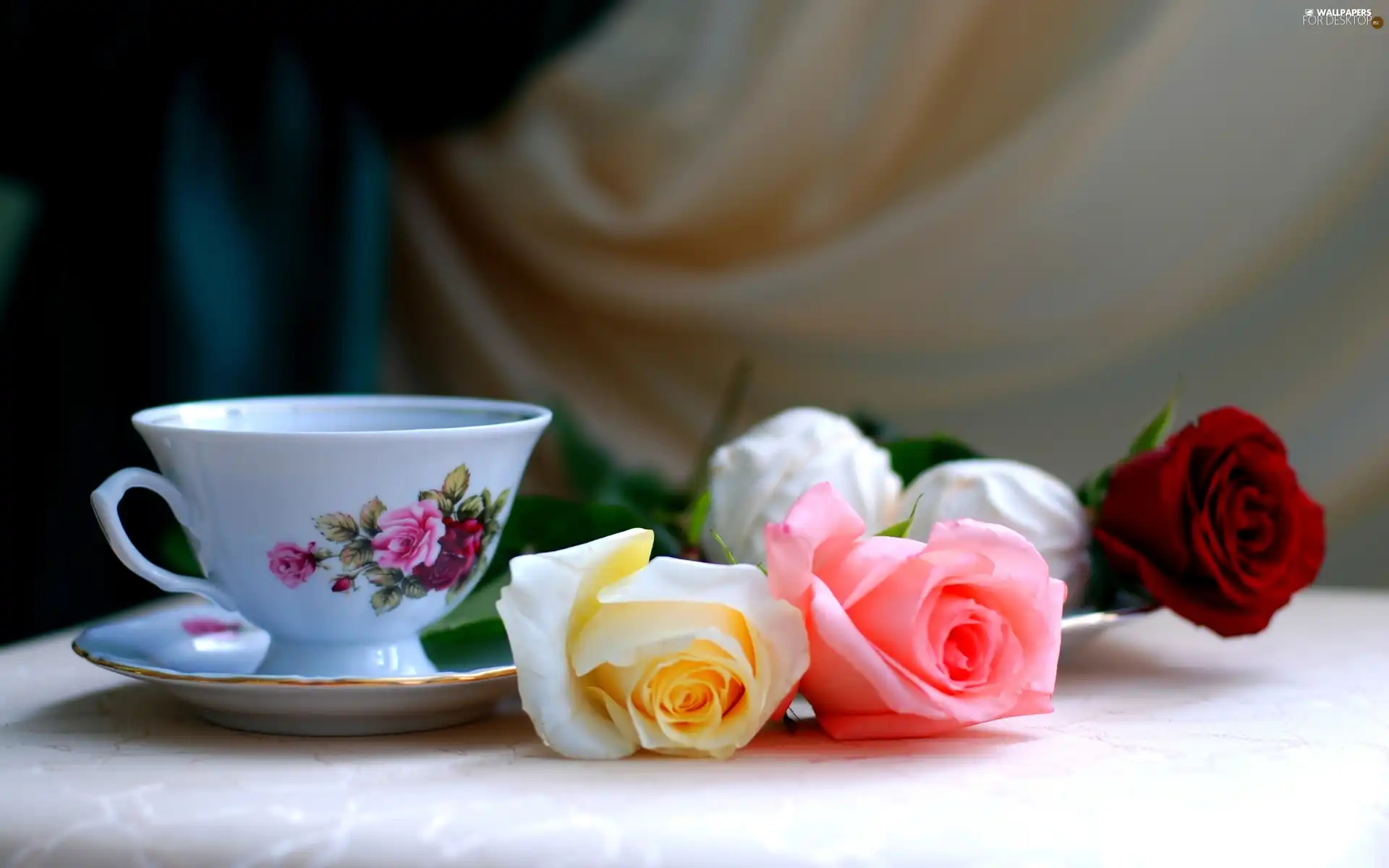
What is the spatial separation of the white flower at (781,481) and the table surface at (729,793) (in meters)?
0.11

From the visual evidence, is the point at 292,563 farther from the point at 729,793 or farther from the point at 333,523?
the point at 729,793

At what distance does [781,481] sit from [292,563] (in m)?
0.21

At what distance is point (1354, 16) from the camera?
0.84 metres

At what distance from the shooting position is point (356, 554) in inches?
19.5

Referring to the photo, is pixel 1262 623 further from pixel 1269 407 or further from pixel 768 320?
pixel 768 320

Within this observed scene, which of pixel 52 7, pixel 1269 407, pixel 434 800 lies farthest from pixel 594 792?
pixel 52 7

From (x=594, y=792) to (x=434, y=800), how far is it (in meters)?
0.05

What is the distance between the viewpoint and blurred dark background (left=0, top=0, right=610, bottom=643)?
3.12 feet

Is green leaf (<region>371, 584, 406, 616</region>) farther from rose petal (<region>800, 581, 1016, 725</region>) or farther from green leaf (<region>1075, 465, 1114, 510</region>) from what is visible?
green leaf (<region>1075, 465, 1114, 510</region>)

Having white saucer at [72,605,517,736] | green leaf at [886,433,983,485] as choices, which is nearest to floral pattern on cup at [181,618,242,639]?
white saucer at [72,605,517,736]

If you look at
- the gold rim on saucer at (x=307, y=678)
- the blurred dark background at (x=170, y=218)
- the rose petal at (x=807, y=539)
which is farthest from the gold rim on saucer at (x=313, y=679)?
the blurred dark background at (x=170, y=218)

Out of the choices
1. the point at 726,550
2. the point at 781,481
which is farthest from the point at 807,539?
the point at 781,481

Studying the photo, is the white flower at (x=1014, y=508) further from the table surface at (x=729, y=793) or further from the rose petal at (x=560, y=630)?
the rose petal at (x=560, y=630)

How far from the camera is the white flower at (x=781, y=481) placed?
569 millimetres
